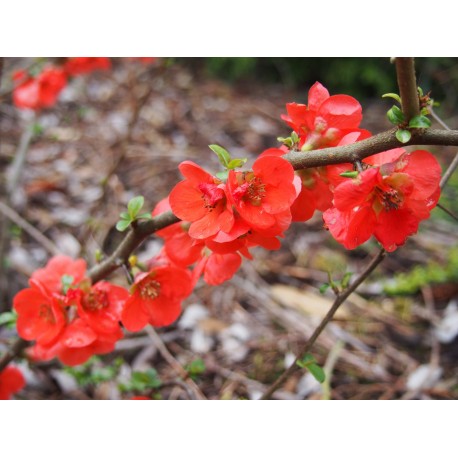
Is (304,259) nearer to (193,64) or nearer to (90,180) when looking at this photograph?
(90,180)

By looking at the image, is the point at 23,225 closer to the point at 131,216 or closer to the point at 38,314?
the point at 38,314

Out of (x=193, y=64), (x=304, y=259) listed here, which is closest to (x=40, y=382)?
(x=304, y=259)

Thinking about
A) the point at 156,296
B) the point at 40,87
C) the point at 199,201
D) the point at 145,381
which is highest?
the point at 199,201

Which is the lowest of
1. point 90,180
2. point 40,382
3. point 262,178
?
point 40,382

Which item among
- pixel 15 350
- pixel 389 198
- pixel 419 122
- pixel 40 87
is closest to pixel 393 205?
pixel 389 198
